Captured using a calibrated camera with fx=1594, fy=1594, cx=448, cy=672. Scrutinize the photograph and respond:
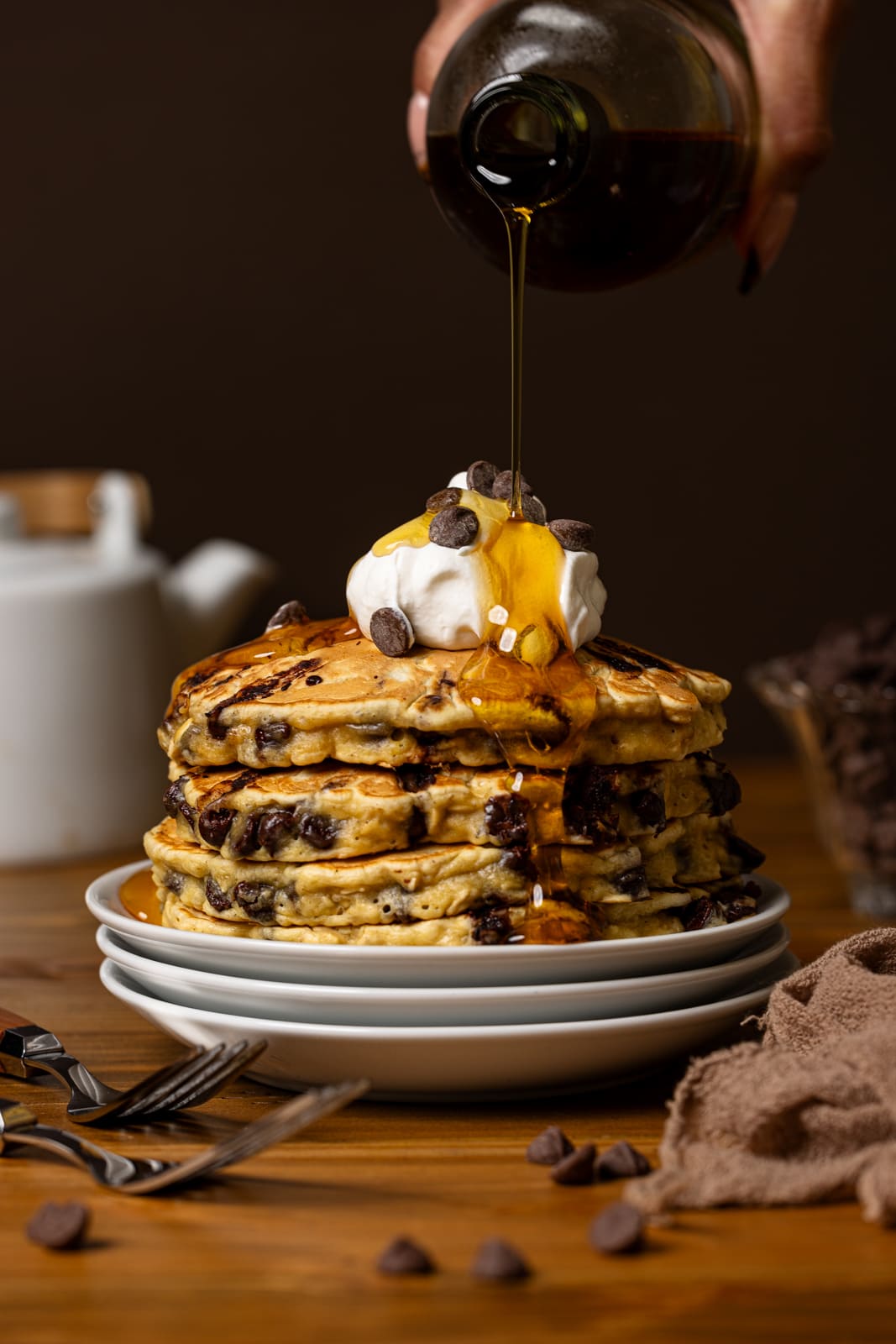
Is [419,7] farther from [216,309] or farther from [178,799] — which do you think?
[178,799]

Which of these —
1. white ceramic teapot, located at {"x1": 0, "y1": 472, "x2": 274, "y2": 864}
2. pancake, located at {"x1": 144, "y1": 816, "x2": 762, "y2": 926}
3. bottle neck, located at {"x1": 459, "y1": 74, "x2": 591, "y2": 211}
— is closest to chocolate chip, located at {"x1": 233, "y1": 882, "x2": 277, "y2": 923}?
pancake, located at {"x1": 144, "y1": 816, "x2": 762, "y2": 926}

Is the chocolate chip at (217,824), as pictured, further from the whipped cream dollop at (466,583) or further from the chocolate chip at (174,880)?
the whipped cream dollop at (466,583)

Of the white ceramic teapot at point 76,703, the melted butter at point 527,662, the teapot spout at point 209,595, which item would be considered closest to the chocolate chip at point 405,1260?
the melted butter at point 527,662

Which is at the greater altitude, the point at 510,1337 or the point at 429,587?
the point at 429,587

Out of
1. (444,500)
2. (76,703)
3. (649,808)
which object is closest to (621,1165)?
(649,808)

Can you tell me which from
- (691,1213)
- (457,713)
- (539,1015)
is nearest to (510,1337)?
(691,1213)

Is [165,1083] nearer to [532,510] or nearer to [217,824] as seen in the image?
[217,824]
